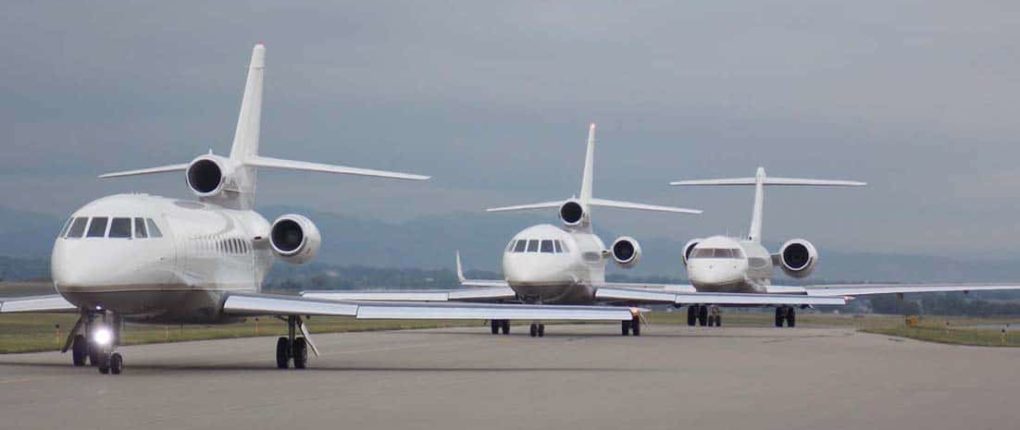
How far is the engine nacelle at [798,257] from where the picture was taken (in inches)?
2324

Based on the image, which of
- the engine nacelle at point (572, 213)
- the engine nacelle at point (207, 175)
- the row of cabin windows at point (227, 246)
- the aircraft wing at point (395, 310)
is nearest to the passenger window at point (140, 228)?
the row of cabin windows at point (227, 246)

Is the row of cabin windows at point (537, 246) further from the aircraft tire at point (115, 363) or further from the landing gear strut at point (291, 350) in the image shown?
the aircraft tire at point (115, 363)

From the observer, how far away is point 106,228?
24625mm

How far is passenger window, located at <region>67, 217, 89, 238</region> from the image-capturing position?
A: 2439cm

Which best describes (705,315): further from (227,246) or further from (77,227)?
(77,227)

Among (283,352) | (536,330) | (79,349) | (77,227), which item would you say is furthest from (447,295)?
(77,227)

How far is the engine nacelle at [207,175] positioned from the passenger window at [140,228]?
5.07 meters

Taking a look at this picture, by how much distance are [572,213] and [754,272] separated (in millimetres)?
11361

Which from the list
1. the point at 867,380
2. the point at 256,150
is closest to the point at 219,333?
the point at 256,150

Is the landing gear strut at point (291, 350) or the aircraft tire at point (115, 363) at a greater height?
the landing gear strut at point (291, 350)

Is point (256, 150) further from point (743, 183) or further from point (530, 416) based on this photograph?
point (743, 183)

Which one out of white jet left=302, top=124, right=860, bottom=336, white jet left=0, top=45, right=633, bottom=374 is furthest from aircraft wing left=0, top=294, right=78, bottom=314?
white jet left=302, top=124, right=860, bottom=336

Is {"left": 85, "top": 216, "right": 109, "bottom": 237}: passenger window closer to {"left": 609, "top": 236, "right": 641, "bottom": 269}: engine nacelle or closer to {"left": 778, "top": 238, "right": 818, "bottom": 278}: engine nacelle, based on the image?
{"left": 609, "top": 236, "right": 641, "bottom": 269}: engine nacelle

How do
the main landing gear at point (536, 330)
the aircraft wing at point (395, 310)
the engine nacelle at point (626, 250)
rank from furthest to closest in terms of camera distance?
1. the engine nacelle at point (626, 250)
2. the main landing gear at point (536, 330)
3. the aircraft wing at point (395, 310)
